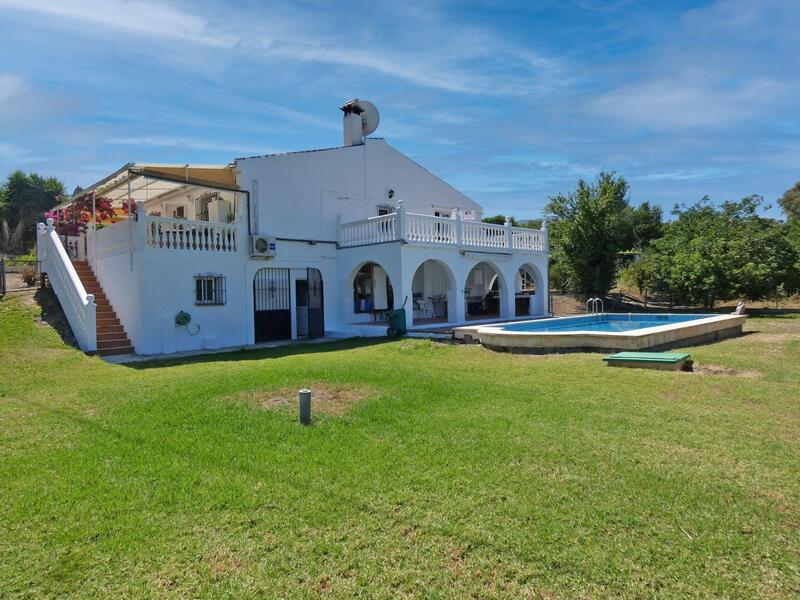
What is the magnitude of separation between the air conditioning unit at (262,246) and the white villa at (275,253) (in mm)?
51

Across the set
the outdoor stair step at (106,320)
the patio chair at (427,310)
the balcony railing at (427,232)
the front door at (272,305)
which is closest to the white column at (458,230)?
the balcony railing at (427,232)

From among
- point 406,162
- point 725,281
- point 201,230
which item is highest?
point 406,162

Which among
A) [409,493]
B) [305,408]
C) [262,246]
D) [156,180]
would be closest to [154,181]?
[156,180]

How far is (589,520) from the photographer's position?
153 inches

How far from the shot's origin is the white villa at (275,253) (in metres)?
14.3

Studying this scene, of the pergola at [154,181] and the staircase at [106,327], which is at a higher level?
the pergola at [154,181]

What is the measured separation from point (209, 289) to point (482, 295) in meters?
14.1

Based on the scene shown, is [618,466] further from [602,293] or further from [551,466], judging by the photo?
[602,293]

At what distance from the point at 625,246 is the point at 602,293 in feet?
40.3

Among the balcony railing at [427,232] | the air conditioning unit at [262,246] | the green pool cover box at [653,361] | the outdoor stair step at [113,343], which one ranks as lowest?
the green pool cover box at [653,361]

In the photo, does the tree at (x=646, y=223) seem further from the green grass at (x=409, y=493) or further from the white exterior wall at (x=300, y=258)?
the green grass at (x=409, y=493)

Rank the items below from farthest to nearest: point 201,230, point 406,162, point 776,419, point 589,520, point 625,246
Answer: point 625,246, point 406,162, point 201,230, point 776,419, point 589,520

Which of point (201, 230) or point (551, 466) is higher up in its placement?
point (201, 230)

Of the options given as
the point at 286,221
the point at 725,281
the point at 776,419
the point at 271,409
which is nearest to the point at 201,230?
the point at 286,221
